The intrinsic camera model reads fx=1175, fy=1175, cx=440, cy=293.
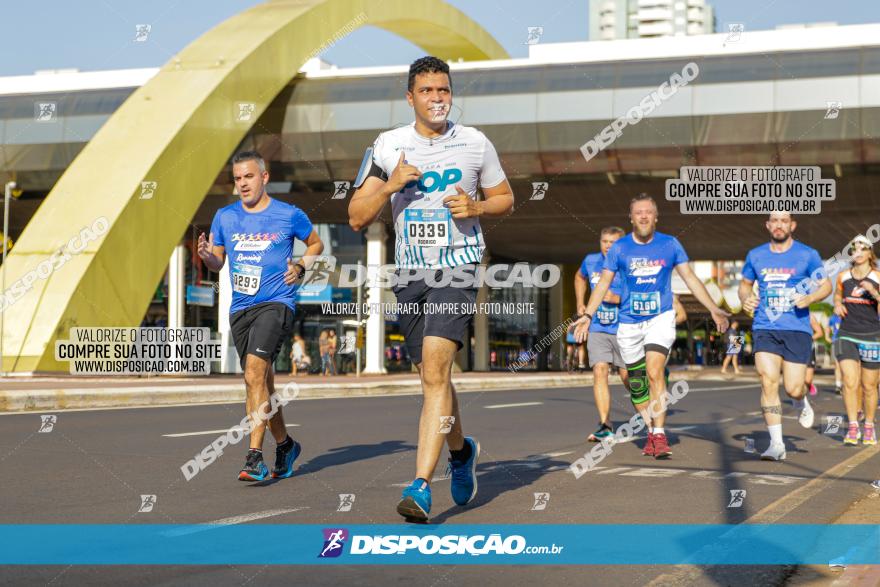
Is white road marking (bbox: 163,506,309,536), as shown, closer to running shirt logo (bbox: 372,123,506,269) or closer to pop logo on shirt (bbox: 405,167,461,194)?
running shirt logo (bbox: 372,123,506,269)

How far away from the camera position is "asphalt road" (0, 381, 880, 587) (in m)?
4.46

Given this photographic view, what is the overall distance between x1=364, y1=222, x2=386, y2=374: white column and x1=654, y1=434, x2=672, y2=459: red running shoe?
104ft

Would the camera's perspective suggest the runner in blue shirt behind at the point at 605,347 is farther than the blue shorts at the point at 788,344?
Yes

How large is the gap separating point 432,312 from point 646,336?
14.8 feet

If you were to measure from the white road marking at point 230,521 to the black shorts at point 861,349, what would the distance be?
6.97 m

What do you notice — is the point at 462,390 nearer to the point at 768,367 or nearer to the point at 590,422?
the point at 590,422

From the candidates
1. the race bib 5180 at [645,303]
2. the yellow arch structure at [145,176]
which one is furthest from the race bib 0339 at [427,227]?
the yellow arch structure at [145,176]

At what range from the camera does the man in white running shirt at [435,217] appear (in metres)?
5.77

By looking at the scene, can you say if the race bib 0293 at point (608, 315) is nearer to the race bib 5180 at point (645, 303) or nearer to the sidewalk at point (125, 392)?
the race bib 5180 at point (645, 303)

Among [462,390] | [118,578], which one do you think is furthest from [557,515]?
[462,390]

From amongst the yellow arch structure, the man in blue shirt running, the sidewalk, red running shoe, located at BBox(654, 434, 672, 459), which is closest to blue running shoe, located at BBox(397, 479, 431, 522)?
the man in blue shirt running

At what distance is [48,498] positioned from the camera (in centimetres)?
646

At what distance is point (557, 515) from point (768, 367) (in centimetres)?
429

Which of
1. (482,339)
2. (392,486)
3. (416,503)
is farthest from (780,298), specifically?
(482,339)
